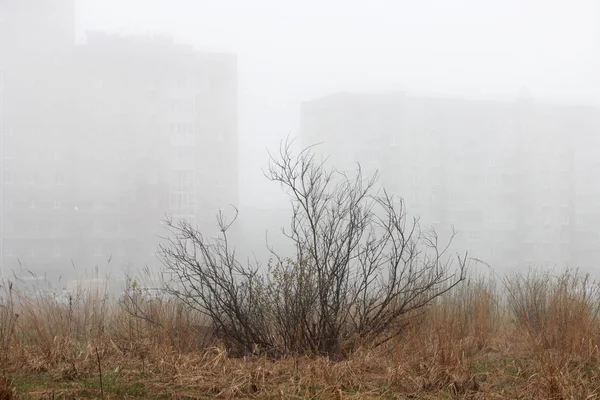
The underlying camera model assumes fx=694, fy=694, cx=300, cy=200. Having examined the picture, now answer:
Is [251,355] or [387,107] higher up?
[387,107]

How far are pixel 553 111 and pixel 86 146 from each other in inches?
754

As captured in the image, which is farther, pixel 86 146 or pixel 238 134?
pixel 238 134

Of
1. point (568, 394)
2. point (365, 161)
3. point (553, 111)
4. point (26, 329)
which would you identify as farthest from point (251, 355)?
point (553, 111)

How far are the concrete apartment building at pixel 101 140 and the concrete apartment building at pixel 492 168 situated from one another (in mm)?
4532

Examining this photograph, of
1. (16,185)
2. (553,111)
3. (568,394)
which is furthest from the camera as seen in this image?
(553,111)

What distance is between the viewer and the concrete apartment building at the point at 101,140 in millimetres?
Result: 24188

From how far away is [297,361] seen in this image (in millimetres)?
4559

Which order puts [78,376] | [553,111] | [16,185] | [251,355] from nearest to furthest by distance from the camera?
1. [78,376]
2. [251,355]
3. [16,185]
4. [553,111]

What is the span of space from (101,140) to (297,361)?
23.2 meters

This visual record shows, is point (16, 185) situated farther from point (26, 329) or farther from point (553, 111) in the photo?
point (553, 111)

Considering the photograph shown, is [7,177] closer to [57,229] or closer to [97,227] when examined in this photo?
[57,229]

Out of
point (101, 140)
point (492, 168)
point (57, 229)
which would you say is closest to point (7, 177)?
point (57, 229)

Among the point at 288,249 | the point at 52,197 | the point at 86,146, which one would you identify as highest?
the point at 86,146

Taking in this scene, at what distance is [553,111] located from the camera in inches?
1163
